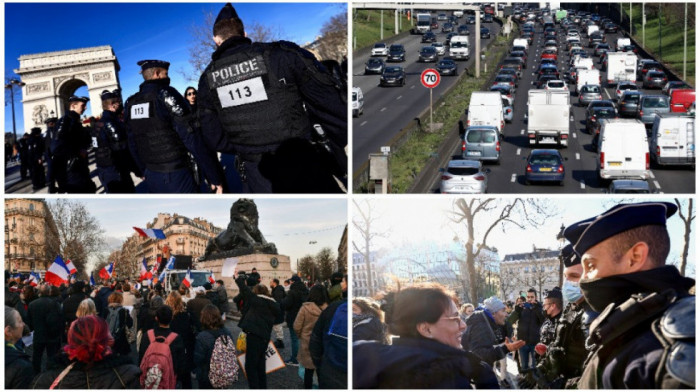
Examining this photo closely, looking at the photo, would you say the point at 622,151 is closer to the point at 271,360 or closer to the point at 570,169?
the point at 570,169

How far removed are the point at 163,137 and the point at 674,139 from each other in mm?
23439

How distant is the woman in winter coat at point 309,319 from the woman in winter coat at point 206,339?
88 centimetres

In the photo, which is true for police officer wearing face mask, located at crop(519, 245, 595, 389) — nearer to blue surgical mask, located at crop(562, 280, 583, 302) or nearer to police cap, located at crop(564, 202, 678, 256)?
blue surgical mask, located at crop(562, 280, 583, 302)

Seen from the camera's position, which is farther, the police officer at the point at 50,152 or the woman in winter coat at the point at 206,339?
the police officer at the point at 50,152

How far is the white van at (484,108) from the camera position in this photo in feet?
117

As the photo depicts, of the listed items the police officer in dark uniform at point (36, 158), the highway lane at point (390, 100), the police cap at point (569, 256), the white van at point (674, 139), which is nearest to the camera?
the police cap at point (569, 256)

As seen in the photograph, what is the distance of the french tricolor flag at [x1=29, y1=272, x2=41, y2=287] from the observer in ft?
32.0

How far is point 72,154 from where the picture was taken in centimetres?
1088

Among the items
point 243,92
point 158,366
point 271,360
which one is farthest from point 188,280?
point 243,92

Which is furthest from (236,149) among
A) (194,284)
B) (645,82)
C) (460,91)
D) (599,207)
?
(645,82)

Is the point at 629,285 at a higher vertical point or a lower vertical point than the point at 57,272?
higher

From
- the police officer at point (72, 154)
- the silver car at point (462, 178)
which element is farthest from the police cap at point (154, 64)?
the silver car at point (462, 178)

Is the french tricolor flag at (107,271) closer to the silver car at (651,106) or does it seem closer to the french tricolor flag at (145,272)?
the french tricolor flag at (145,272)

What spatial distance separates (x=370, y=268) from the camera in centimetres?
930
